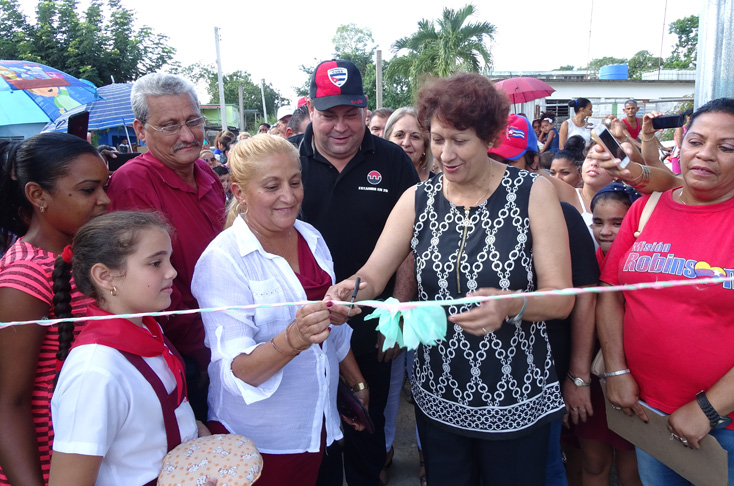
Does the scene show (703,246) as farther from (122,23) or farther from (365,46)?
(365,46)

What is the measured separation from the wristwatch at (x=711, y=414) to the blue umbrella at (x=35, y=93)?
29.1 feet

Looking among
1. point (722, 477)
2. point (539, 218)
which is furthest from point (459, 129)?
point (722, 477)

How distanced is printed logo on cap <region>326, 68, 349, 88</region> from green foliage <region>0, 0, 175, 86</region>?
2881 centimetres

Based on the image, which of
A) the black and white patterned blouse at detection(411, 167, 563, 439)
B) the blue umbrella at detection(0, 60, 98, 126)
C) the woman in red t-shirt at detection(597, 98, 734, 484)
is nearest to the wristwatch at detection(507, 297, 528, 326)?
the black and white patterned blouse at detection(411, 167, 563, 439)

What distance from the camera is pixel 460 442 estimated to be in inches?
89.4

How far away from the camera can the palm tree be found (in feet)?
63.6

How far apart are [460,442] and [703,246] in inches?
53.9

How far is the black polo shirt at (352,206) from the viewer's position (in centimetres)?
319

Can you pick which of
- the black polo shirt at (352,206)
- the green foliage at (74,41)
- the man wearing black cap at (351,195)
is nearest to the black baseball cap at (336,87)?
the man wearing black cap at (351,195)

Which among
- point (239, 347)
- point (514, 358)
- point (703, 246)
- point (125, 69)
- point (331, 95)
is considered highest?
point (125, 69)

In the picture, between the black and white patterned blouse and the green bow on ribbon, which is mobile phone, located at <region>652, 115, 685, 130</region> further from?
the green bow on ribbon

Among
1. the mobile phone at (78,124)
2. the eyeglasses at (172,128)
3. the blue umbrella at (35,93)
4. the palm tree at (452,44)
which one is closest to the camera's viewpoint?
the eyeglasses at (172,128)

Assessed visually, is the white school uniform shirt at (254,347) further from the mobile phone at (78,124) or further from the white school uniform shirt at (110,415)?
the mobile phone at (78,124)

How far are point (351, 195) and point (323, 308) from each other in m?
1.53
